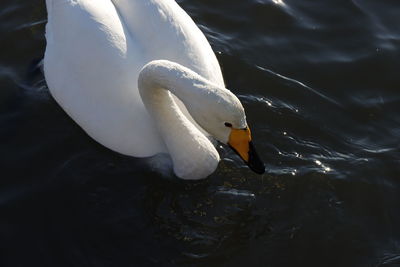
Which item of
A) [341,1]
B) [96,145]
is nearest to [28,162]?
[96,145]

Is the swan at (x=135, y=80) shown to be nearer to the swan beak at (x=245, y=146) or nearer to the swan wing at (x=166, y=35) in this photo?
the swan wing at (x=166, y=35)

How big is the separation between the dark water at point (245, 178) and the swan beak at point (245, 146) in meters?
0.61

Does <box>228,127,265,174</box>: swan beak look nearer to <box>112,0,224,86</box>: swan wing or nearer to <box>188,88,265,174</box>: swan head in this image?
<box>188,88,265,174</box>: swan head

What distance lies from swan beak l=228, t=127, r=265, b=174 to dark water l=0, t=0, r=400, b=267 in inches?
23.9

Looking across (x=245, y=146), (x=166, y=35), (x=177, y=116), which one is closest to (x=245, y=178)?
(x=245, y=146)

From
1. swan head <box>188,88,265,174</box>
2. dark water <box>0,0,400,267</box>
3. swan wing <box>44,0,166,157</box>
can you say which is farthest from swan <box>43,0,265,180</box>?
dark water <box>0,0,400,267</box>

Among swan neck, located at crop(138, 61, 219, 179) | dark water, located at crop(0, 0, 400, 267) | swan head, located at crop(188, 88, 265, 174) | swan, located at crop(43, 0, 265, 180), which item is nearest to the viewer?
swan head, located at crop(188, 88, 265, 174)

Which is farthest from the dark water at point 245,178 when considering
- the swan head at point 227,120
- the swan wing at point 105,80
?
the swan head at point 227,120

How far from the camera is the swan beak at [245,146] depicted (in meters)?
6.83

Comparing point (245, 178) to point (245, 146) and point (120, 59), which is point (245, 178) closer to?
point (245, 146)

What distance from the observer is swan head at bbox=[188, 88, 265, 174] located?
21.5 feet

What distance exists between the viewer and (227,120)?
22.0 ft

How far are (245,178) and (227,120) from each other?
1.16 metres

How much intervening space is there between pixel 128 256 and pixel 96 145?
5.16 ft
